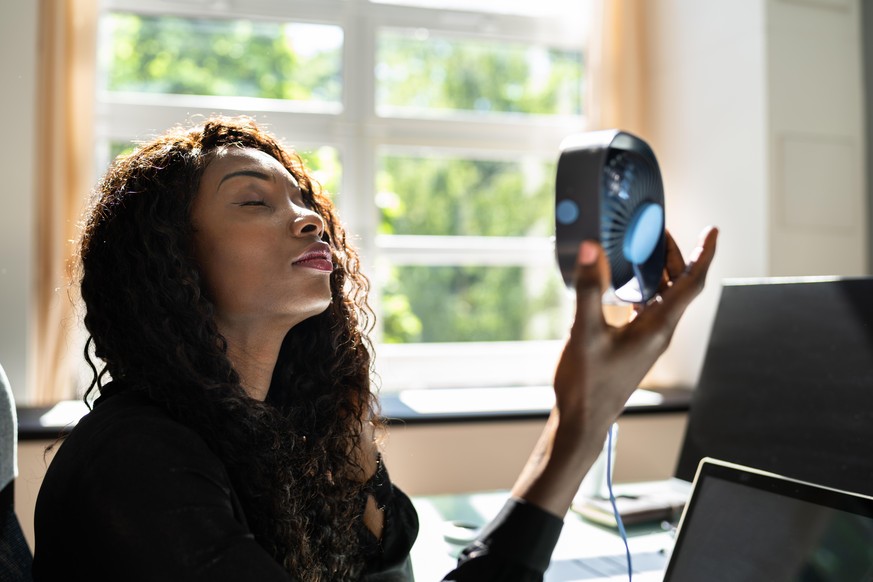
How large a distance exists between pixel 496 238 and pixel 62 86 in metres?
1.64

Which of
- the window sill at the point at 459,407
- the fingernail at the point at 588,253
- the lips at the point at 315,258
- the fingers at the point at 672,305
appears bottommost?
the window sill at the point at 459,407

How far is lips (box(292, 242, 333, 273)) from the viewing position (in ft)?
3.75

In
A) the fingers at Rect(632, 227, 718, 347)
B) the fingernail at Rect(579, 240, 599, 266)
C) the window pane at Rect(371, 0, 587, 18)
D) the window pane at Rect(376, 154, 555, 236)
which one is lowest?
the fingers at Rect(632, 227, 718, 347)

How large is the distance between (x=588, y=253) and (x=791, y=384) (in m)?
0.90

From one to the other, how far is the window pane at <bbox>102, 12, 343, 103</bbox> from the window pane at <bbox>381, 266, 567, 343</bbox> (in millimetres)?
781

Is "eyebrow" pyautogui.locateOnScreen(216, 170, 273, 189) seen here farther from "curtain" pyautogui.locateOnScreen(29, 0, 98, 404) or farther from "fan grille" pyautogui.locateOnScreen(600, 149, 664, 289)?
"curtain" pyautogui.locateOnScreen(29, 0, 98, 404)

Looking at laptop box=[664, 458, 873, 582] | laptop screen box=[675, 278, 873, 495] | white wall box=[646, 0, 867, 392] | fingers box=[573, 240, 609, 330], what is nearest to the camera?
fingers box=[573, 240, 609, 330]

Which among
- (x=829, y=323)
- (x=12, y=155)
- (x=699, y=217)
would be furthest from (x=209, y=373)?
(x=699, y=217)

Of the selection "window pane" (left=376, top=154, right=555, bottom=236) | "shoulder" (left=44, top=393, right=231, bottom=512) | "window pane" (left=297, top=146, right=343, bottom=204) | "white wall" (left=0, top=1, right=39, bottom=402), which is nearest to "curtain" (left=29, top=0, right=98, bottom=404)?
"white wall" (left=0, top=1, right=39, bottom=402)

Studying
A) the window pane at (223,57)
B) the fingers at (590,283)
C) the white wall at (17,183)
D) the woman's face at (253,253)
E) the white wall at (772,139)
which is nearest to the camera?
the fingers at (590,283)

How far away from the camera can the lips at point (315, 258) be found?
1.14 meters

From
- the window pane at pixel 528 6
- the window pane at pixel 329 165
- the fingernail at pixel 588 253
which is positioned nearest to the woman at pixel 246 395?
the fingernail at pixel 588 253

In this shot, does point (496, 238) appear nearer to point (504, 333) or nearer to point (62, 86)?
point (504, 333)

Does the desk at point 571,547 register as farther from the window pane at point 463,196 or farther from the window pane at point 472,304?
the window pane at point 463,196
